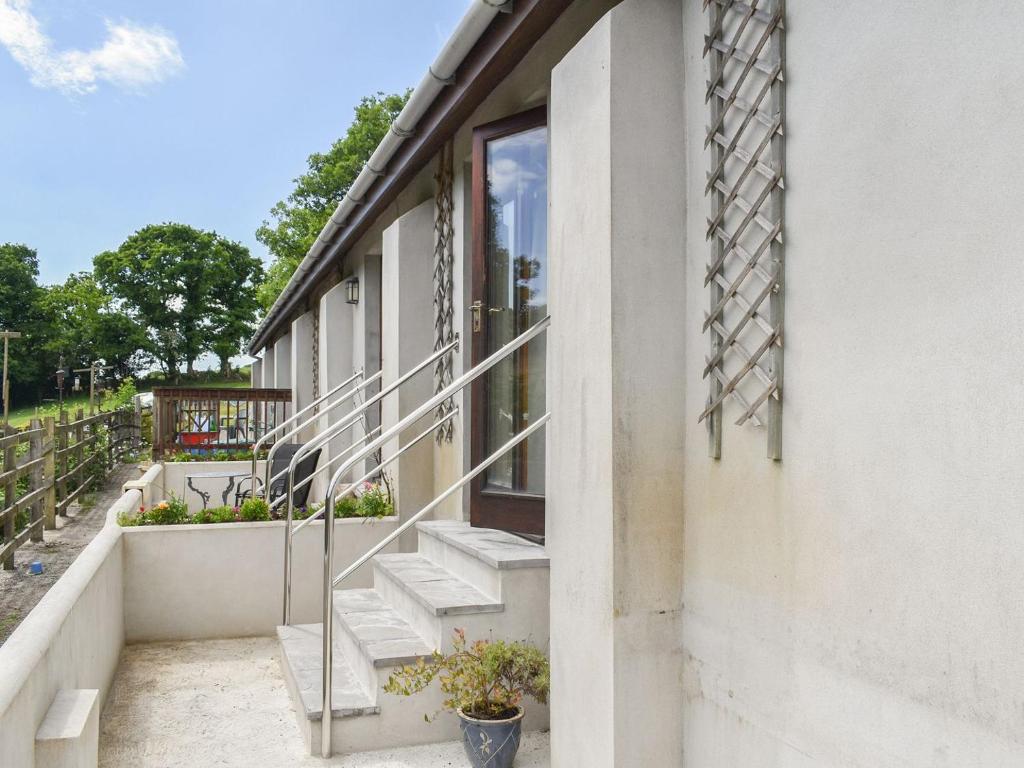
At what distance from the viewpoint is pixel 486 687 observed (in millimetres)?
3512

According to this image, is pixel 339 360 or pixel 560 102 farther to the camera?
pixel 339 360

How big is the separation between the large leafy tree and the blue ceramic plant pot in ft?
147

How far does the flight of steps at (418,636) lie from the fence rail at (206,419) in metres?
8.47

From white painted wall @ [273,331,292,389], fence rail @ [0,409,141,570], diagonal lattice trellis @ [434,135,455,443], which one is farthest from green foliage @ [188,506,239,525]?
white painted wall @ [273,331,292,389]

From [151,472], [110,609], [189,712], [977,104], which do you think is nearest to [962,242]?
[977,104]

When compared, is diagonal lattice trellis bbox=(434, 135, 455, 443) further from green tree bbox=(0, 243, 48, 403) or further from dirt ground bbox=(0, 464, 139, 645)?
green tree bbox=(0, 243, 48, 403)

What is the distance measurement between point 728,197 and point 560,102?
94cm

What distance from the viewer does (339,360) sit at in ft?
32.2

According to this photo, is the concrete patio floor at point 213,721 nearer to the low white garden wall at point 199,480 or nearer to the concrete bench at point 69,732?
the concrete bench at point 69,732

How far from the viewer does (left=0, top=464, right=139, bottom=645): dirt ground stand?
22.2 feet

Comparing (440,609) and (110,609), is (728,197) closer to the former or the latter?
(440,609)

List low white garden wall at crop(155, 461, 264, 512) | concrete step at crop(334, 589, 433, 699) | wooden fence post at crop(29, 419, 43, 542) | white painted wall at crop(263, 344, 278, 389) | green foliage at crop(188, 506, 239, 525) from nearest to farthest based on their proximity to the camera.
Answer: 1. concrete step at crop(334, 589, 433, 699)
2. green foliage at crop(188, 506, 239, 525)
3. wooden fence post at crop(29, 419, 43, 542)
4. low white garden wall at crop(155, 461, 264, 512)
5. white painted wall at crop(263, 344, 278, 389)

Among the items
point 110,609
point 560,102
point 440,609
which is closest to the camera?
point 560,102

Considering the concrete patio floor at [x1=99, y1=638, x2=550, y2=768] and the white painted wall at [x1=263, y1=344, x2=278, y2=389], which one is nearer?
the concrete patio floor at [x1=99, y1=638, x2=550, y2=768]
